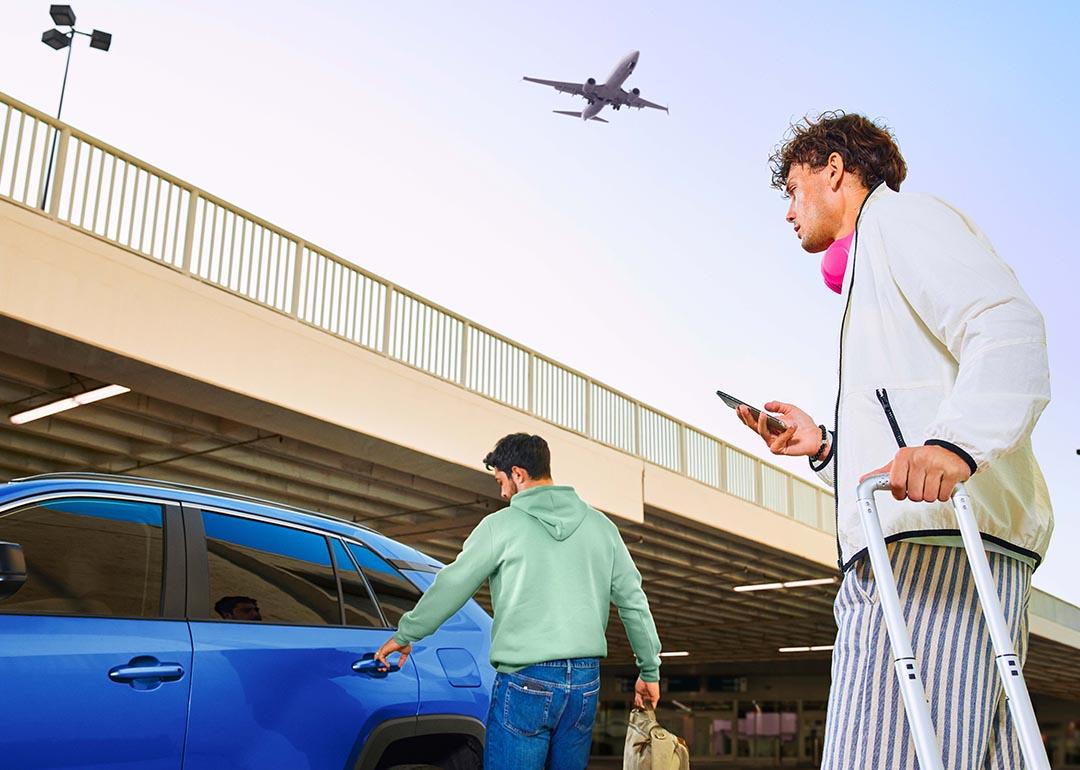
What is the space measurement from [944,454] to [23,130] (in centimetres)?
1110

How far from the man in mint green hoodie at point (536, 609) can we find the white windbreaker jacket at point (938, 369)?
2.13 m

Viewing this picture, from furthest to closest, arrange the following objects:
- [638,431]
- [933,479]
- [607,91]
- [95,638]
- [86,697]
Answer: [607,91] < [638,431] < [95,638] < [86,697] < [933,479]

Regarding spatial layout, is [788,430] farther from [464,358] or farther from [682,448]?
[682,448]

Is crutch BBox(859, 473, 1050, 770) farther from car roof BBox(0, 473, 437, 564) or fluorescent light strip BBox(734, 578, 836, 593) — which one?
fluorescent light strip BBox(734, 578, 836, 593)

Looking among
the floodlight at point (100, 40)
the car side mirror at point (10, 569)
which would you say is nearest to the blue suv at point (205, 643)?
the car side mirror at point (10, 569)

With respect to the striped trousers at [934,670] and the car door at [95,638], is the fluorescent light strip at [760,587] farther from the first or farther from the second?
the striped trousers at [934,670]

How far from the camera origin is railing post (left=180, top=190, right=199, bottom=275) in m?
12.5

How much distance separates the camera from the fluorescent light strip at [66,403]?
516 inches

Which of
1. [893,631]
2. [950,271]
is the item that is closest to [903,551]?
[893,631]

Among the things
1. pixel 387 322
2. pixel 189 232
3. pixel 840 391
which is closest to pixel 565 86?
pixel 387 322

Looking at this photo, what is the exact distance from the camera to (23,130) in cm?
1094

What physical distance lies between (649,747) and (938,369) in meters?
3.47

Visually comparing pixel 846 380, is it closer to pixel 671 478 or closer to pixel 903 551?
pixel 903 551

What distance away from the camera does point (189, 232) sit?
12578mm
